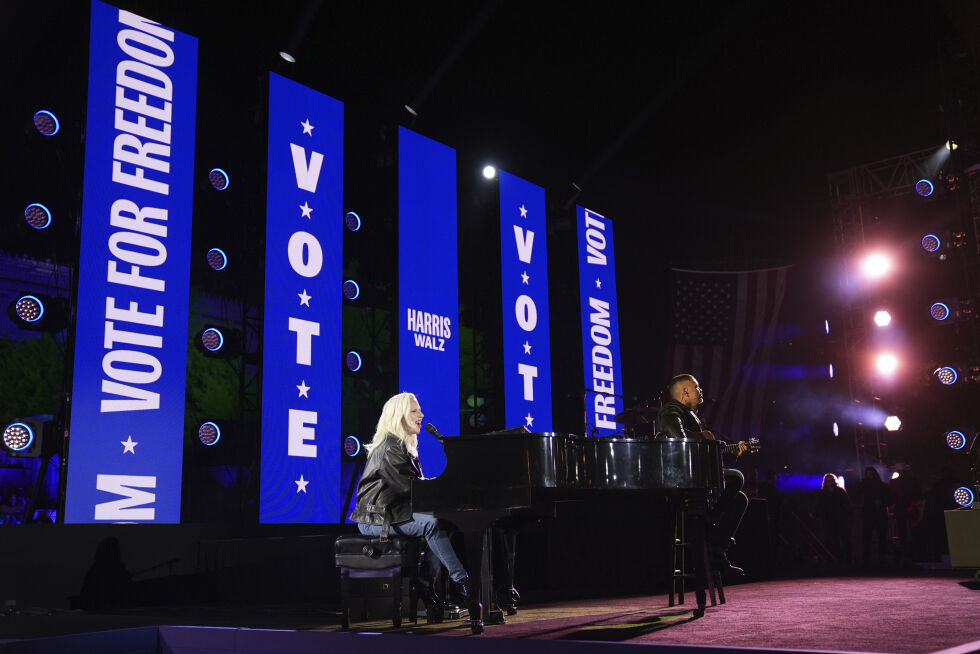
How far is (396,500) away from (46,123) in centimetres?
462

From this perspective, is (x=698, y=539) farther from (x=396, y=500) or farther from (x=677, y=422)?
(x=396, y=500)

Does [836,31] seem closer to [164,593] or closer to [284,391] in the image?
[284,391]

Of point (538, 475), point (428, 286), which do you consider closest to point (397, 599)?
point (538, 475)

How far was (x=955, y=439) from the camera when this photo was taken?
12.0m

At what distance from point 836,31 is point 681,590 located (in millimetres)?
7798

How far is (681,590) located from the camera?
20.0 ft

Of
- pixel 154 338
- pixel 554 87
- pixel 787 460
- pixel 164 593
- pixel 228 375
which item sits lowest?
pixel 164 593

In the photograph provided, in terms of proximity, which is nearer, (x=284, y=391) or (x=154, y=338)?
(x=154, y=338)

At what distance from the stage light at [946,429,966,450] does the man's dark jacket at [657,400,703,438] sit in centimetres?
796

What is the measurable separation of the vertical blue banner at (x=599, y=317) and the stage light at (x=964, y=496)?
190 inches

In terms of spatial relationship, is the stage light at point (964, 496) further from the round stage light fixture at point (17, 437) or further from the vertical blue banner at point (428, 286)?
the round stage light fixture at point (17, 437)

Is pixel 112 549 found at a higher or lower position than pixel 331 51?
lower

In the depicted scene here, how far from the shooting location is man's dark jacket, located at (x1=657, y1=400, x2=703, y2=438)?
18.6ft

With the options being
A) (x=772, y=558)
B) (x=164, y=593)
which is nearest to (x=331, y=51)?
(x=164, y=593)
